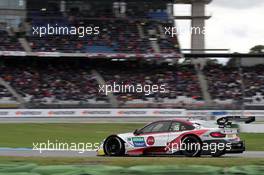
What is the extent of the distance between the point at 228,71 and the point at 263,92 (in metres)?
4.76

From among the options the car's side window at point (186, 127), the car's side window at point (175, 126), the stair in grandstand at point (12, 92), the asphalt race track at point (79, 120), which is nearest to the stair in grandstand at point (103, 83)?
the asphalt race track at point (79, 120)

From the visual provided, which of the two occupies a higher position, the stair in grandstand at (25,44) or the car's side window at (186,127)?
the stair in grandstand at (25,44)

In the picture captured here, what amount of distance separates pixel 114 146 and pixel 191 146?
221cm

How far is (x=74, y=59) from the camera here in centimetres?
4709

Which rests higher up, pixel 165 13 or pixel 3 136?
pixel 165 13

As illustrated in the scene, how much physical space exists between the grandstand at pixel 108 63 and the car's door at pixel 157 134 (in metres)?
25.3

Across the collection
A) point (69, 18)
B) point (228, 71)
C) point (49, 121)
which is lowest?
point (49, 121)

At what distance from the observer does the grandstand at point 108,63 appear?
4225 centimetres

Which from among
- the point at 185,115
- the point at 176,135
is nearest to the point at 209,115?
the point at 185,115

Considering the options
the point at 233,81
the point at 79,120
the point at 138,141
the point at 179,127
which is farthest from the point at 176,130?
the point at 233,81

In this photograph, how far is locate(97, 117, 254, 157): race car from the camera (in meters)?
14.7

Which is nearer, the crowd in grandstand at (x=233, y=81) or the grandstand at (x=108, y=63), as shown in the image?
the grandstand at (x=108, y=63)

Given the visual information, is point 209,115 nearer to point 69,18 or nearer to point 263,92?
point 263,92

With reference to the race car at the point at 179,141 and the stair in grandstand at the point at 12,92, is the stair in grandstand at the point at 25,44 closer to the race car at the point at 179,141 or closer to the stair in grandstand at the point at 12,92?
the stair in grandstand at the point at 12,92
